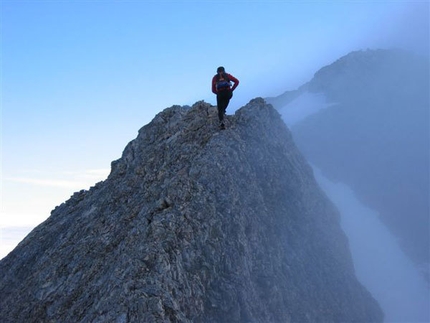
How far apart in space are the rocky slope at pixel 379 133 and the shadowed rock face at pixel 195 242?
16.3 metres

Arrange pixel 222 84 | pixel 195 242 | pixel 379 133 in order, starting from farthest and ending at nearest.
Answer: pixel 379 133
pixel 222 84
pixel 195 242

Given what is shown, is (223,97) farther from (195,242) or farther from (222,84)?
(195,242)

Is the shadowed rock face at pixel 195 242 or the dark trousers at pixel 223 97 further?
the dark trousers at pixel 223 97

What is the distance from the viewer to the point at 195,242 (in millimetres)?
21094

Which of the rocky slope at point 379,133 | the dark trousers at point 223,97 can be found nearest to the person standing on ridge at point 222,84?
the dark trousers at point 223,97

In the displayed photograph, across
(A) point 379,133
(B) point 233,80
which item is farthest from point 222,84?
(A) point 379,133

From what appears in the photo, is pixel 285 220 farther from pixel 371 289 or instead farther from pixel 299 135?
pixel 299 135

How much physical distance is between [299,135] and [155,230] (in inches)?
2042

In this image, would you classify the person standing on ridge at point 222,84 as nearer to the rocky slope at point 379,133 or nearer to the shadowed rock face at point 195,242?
the shadowed rock face at point 195,242

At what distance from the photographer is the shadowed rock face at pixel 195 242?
64.6 feet

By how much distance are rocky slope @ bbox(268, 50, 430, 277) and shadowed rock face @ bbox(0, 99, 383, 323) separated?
16320 mm

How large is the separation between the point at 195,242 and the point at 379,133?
53460mm

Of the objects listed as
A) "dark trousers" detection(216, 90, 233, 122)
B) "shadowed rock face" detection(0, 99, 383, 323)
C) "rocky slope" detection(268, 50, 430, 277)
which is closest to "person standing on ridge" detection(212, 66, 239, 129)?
"dark trousers" detection(216, 90, 233, 122)

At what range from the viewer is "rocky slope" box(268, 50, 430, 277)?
4900cm
